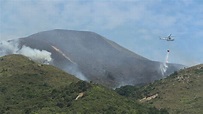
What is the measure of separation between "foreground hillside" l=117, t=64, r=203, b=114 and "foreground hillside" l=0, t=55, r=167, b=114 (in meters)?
16.4

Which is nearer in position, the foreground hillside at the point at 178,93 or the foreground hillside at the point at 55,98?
the foreground hillside at the point at 55,98

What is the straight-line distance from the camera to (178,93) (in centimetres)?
17138

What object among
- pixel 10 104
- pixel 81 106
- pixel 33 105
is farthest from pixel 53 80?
pixel 81 106

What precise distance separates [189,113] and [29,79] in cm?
6699

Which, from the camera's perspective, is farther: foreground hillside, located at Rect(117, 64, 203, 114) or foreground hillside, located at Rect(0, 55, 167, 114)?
foreground hillside, located at Rect(117, 64, 203, 114)

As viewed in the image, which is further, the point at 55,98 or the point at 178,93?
the point at 178,93

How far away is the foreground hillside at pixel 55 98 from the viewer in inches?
4660

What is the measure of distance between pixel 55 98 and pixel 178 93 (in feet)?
201

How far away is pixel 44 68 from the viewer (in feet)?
625

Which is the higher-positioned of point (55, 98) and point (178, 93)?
point (178, 93)

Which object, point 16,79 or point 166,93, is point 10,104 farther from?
point 166,93

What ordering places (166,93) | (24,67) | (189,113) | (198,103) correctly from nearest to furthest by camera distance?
(189,113) → (198,103) → (166,93) → (24,67)

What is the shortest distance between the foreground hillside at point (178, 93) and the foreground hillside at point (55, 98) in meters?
16.4

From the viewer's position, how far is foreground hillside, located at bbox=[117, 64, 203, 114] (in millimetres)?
150875
